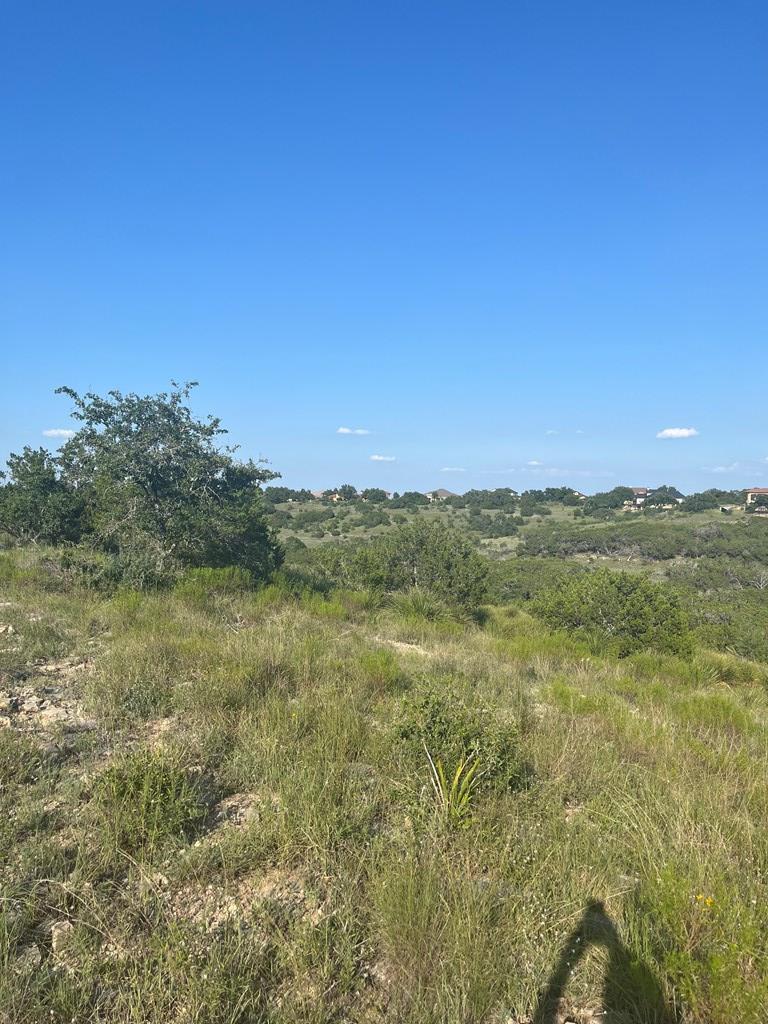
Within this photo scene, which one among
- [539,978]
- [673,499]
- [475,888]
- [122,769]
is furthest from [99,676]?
[673,499]

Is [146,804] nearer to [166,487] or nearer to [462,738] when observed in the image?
[462,738]

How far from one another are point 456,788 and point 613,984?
3.69ft

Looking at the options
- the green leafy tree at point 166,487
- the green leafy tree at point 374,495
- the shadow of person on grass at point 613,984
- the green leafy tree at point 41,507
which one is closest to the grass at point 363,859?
the shadow of person on grass at point 613,984

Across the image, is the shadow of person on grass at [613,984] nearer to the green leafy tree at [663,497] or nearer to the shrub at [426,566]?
the shrub at [426,566]

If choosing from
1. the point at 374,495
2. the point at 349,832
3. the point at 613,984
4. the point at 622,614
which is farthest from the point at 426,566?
the point at 374,495

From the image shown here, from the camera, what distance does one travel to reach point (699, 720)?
18.2ft

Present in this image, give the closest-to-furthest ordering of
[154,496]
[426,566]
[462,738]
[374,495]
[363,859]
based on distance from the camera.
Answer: [363,859] → [462,738] → [154,496] → [426,566] → [374,495]

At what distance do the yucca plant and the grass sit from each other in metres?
0.02

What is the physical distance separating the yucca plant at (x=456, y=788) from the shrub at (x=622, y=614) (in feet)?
31.0

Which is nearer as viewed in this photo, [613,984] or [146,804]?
[613,984]

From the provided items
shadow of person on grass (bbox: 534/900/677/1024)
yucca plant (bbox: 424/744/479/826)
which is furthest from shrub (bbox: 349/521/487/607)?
shadow of person on grass (bbox: 534/900/677/1024)

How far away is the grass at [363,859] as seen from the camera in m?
1.92

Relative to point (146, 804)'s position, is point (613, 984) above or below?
below

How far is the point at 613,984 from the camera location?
2.02m
